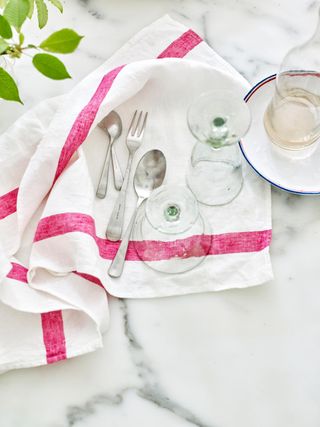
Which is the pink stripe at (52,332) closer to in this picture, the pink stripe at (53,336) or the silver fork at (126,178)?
the pink stripe at (53,336)

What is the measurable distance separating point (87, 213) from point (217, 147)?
6.4 inches

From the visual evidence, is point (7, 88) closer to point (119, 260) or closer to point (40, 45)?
point (40, 45)

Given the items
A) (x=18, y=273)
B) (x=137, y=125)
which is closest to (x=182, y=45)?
(x=137, y=125)

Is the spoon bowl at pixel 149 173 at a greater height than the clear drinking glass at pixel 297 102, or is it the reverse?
the clear drinking glass at pixel 297 102

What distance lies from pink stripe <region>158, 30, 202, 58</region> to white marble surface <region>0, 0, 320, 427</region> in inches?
8.8

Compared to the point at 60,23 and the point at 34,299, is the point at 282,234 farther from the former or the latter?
the point at 60,23

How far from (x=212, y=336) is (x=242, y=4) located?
0.44 meters

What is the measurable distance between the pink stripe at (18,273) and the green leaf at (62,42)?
0.27 metres

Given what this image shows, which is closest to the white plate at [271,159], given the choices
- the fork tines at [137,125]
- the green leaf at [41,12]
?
the fork tines at [137,125]

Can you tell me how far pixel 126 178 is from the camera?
74 centimetres

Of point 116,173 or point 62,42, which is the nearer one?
point 62,42

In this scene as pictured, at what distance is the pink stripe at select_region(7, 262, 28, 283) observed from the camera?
69cm

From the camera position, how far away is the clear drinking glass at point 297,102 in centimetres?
75

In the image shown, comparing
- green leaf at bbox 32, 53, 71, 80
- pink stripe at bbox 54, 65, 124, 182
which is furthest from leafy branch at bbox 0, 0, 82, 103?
pink stripe at bbox 54, 65, 124, 182
